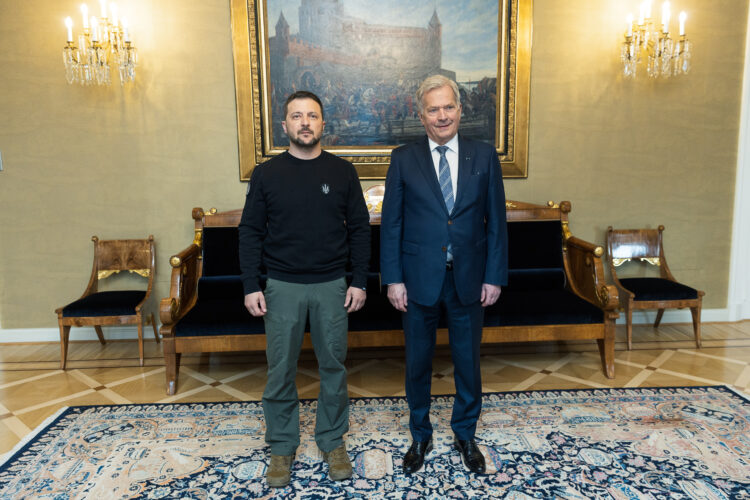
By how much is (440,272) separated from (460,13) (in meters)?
2.64

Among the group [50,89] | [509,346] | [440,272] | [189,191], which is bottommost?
[509,346]

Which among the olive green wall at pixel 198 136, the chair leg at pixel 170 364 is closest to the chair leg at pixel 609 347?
the olive green wall at pixel 198 136

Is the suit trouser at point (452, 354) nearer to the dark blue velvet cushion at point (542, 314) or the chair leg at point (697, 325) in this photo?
the dark blue velvet cushion at point (542, 314)

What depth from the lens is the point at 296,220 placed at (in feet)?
6.56

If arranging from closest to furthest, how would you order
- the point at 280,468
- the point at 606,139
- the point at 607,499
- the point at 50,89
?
the point at 607,499 → the point at 280,468 → the point at 50,89 → the point at 606,139

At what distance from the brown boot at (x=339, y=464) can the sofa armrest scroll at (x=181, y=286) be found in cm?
137

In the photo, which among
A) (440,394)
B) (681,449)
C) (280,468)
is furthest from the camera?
(440,394)

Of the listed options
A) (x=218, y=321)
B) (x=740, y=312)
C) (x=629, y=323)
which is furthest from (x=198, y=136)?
(x=740, y=312)

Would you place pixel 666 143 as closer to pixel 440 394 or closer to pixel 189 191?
pixel 440 394

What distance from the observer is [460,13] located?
3.81 meters

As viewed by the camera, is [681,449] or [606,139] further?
[606,139]

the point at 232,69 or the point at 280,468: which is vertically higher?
the point at 232,69

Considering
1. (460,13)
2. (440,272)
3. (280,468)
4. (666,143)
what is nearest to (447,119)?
(440,272)

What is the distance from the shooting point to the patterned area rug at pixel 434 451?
6.71ft
